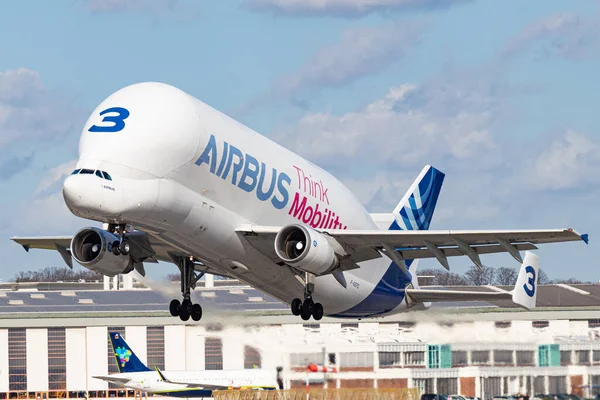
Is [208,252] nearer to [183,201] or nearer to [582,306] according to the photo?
[183,201]

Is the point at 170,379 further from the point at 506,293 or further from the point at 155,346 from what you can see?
the point at 506,293

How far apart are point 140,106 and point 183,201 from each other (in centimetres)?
307

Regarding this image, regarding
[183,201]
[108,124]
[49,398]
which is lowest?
[49,398]

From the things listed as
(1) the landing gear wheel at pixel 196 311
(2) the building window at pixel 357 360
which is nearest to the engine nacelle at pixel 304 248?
(1) the landing gear wheel at pixel 196 311

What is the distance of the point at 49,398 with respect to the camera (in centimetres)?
9425

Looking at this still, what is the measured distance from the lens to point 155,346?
92875 mm

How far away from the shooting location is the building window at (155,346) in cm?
9119

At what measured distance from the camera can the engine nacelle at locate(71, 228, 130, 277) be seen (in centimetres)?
3938

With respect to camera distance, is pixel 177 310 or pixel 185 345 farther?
pixel 185 345

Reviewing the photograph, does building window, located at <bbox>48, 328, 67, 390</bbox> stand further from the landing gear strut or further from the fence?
the landing gear strut

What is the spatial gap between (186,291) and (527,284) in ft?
48.3

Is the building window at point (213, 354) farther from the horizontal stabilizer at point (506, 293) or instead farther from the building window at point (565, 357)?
the building window at point (565, 357)

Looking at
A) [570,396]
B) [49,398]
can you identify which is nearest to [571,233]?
[570,396]

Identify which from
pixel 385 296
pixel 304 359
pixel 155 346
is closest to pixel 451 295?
pixel 385 296
